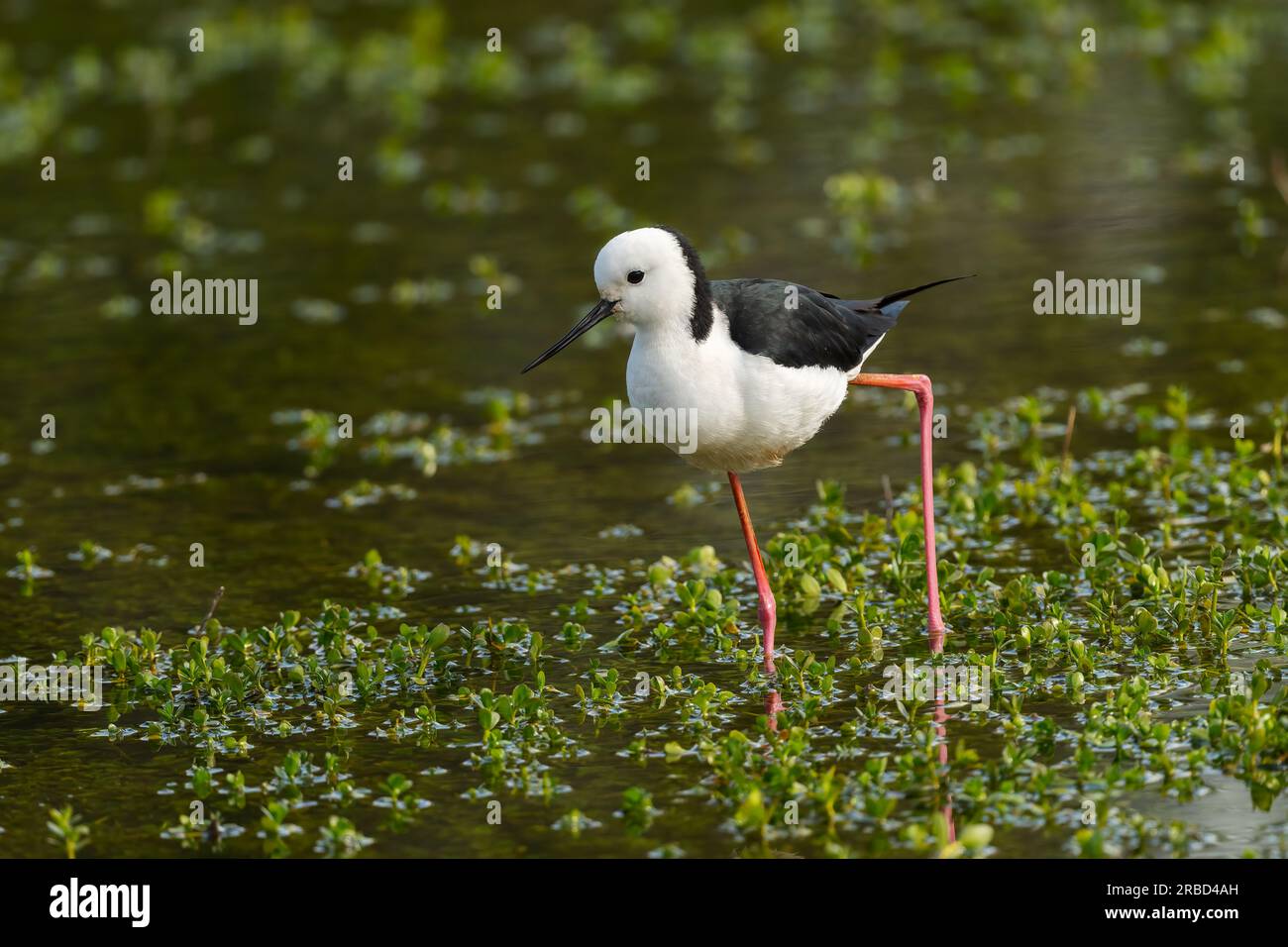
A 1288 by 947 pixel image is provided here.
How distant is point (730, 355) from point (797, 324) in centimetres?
42

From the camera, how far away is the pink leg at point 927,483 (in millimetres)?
7988

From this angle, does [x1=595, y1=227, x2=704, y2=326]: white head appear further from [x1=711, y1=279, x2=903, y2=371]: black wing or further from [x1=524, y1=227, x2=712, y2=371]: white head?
[x1=711, y1=279, x2=903, y2=371]: black wing

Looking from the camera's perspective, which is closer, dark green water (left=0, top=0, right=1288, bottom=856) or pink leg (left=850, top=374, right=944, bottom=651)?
pink leg (left=850, top=374, right=944, bottom=651)

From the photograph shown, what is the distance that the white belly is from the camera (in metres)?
7.48

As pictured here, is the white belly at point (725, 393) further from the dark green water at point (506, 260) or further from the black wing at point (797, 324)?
the dark green water at point (506, 260)

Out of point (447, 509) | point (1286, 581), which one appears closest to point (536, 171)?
point (447, 509)

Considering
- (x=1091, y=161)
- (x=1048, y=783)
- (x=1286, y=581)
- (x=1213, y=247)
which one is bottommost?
(x=1048, y=783)

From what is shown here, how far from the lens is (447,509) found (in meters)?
10.5

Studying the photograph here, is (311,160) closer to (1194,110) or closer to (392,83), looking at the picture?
(392,83)

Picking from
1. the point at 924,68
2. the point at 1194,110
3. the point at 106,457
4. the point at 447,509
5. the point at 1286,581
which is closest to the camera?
the point at 1286,581

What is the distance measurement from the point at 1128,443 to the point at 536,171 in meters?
8.34

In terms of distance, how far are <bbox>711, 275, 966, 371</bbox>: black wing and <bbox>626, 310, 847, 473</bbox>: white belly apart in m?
0.06

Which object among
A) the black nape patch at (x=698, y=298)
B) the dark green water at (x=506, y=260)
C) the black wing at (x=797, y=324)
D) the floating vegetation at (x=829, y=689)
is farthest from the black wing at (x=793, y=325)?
the dark green water at (x=506, y=260)

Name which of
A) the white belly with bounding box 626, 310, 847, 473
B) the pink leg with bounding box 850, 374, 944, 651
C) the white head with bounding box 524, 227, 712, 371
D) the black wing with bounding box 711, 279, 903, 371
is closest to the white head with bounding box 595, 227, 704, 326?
the white head with bounding box 524, 227, 712, 371
